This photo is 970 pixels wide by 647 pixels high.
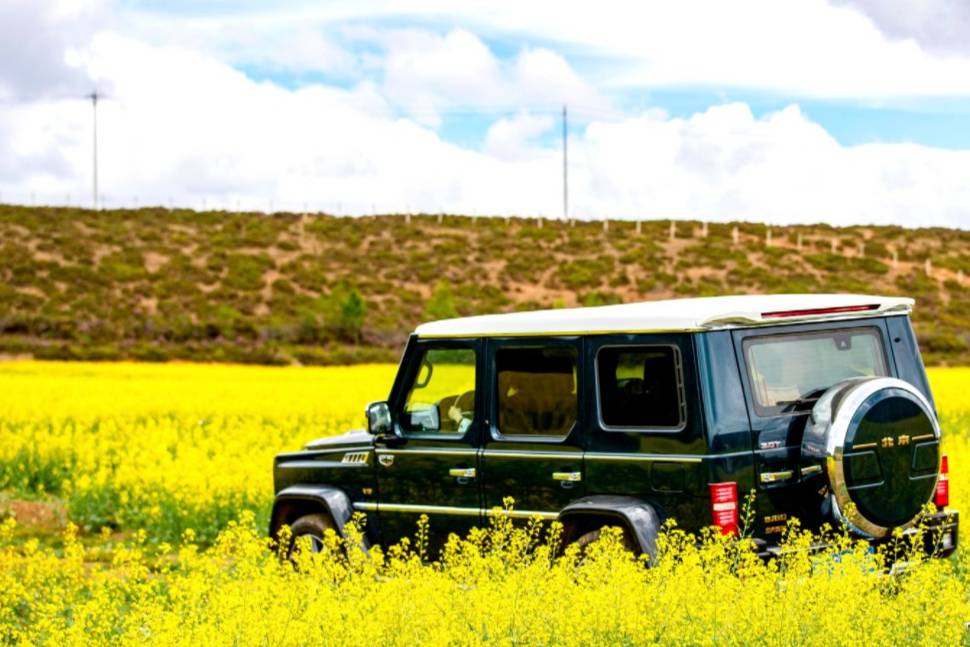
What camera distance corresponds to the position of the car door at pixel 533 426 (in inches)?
348

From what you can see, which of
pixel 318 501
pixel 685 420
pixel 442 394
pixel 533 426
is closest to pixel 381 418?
pixel 442 394

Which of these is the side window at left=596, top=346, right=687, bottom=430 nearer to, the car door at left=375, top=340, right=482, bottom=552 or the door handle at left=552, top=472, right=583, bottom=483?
the door handle at left=552, top=472, right=583, bottom=483

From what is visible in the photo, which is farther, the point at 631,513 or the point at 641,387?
the point at 641,387

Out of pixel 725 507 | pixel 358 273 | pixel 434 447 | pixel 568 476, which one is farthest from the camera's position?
pixel 358 273

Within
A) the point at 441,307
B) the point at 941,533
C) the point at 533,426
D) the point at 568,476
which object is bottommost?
the point at 941,533

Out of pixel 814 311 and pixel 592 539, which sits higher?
pixel 814 311

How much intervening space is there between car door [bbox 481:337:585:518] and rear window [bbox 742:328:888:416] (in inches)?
43.0

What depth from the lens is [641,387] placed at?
28.0 feet

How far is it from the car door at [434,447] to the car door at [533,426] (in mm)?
161

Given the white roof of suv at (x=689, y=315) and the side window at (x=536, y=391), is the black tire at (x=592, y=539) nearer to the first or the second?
the side window at (x=536, y=391)

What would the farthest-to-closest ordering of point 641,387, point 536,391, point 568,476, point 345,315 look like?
point 345,315 < point 536,391 < point 568,476 < point 641,387

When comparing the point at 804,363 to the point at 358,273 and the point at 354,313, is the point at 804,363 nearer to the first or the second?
the point at 354,313

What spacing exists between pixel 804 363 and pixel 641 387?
1021 millimetres

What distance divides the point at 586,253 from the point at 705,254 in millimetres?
6680
